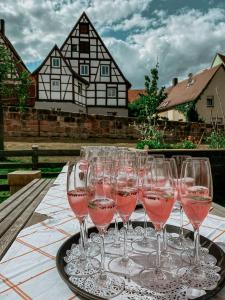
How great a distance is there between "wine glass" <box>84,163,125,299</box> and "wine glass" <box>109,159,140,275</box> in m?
0.04

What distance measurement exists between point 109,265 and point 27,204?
128cm

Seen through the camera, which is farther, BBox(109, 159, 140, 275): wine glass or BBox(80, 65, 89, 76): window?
BBox(80, 65, 89, 76): window

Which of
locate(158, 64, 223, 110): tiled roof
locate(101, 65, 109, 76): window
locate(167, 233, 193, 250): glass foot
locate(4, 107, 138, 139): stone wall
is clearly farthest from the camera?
locate(158, 64, 223, 110): tiled roof

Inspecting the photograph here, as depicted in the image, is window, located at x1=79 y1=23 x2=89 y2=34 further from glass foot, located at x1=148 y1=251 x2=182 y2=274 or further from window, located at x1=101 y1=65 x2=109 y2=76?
glass foot, located at x1=148 y1=251 x2=182 y2=274

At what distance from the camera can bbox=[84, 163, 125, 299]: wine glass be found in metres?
0.79

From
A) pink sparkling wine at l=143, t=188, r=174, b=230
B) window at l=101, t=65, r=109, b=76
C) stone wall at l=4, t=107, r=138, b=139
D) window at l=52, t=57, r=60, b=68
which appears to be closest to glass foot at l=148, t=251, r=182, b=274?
pink sparkling wine at l=143, t=188, r=174, b=230

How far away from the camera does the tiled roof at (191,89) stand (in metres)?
27.2

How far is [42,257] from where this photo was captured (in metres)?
1.04

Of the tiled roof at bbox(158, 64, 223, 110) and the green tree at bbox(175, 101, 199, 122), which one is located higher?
the tiled roof at bbox(158, 64, 223, 110)

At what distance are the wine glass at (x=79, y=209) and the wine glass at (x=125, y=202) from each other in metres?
0.08

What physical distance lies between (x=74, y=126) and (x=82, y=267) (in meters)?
18.3

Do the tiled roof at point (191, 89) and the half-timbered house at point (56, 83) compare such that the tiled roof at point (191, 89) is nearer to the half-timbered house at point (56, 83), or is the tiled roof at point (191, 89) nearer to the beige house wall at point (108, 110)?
the beige house wall at point (108, 110)

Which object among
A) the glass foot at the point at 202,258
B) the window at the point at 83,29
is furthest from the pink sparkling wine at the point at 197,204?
the window at the point at 83,29

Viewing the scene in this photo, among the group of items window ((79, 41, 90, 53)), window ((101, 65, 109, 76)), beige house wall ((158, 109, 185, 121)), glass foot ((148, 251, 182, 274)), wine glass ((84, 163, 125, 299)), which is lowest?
glass foot ((148, 251, 182, 274))
